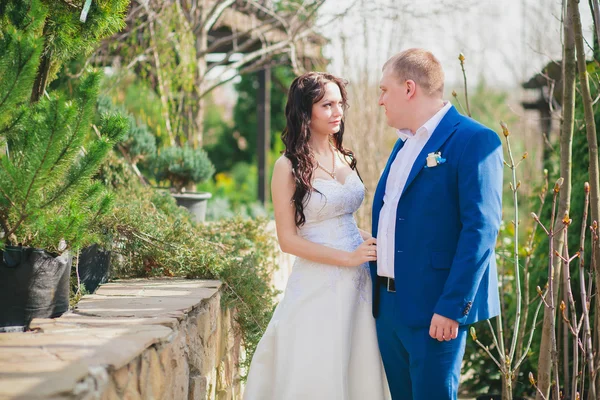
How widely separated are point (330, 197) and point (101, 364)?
145 centimetres

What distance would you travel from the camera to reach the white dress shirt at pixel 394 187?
2.68 metres

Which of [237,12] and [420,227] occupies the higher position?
[237,12]

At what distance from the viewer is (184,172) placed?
223 inches

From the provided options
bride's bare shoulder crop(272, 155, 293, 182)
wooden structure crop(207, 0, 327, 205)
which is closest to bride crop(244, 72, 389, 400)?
bride's bare shoulder crop(272, 155, 293, 182)

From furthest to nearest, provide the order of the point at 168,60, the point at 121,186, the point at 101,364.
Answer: the point at 168,60
the point at 121,186
the point at 101,364

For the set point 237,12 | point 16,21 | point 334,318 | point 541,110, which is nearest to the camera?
point 16,21

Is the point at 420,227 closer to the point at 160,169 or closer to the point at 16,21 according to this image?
the point at 16,21

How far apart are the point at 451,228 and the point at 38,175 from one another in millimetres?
1472

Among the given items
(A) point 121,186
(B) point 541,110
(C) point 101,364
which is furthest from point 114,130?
(B) point 541,110

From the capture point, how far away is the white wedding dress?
2.88 m

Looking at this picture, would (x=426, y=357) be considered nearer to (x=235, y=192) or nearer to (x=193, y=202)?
(x=193, y=202)

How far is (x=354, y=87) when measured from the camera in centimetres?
827

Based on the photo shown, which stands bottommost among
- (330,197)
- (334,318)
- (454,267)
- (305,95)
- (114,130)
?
(334,318)

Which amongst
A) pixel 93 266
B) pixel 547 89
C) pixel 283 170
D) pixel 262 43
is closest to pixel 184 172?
pixel 93 266
